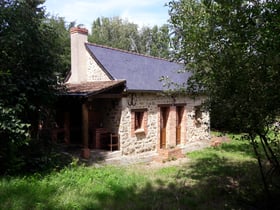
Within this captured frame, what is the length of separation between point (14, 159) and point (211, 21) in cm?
612

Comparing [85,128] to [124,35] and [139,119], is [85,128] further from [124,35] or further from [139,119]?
[124,35]

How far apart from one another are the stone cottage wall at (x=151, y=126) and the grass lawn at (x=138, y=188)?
6.04ft

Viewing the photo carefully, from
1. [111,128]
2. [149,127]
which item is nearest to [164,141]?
[149,127]

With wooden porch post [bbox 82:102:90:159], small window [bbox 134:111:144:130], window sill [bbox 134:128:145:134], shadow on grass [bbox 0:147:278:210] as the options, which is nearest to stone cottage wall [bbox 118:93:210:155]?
window sill [bbox 134:128:145:134]

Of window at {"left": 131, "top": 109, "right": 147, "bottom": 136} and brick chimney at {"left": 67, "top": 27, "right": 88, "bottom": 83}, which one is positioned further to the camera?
brick chimney at {"left": 67, "top": 27, "right": 88, "bottom": 83}

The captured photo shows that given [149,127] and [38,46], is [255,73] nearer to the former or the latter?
[38,46]

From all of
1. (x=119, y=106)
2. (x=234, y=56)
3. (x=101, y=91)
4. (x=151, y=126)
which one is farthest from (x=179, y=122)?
(x=234, y=56)

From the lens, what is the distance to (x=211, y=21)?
5.89 metres

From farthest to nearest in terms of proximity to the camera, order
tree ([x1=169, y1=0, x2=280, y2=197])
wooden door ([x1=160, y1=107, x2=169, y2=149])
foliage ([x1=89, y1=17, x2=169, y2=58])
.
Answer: foliage ([x1=89, y1=17, x2=169, y2=58]), wooden door ([x1=160, y1=107, x2=169, y2=149]), tree ([x1=169, y1=0, x2=280, y2=197])

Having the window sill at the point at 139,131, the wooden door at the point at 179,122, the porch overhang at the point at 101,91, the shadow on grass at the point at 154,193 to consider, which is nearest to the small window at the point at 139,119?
the window sill at the point at 139,131

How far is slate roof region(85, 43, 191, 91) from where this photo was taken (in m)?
13.1

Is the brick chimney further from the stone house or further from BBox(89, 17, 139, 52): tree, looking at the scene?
BBox(89, 17, 139, 52): tree

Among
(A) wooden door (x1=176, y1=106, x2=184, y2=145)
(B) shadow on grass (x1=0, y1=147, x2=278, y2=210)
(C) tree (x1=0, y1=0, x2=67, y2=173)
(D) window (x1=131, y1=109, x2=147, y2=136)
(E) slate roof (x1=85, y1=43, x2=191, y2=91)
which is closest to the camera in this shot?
(B) shadow on grass (x1=0, y1=147, x2=278, y2=210)

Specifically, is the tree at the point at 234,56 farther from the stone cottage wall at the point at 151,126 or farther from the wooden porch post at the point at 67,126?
the wooden porch post at the point at 67,126
